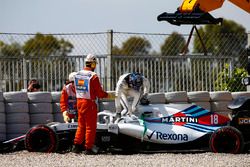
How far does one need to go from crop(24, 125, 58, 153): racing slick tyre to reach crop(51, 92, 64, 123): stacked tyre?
6.52ft

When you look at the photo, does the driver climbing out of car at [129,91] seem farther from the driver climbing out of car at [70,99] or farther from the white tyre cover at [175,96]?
the white tyre cover at [175,96]

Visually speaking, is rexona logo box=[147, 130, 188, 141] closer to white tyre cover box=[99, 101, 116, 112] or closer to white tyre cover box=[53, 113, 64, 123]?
white tyre cover box=[99, 101, 116, 112]

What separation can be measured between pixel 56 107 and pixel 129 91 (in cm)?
189

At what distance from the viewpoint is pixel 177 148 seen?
44.9 feet

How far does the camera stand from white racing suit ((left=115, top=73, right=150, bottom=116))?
47.5 feet

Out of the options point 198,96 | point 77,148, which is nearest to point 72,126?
point 77,148

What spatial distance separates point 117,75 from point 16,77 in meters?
2.09

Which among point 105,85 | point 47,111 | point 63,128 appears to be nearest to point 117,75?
point 105,85

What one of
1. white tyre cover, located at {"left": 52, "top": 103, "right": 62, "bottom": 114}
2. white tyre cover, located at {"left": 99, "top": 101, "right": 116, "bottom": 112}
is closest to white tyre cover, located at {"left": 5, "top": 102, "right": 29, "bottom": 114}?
white tyre cover, located at {"left": 52, "top": 103, "right": 62, "bottom": 114}

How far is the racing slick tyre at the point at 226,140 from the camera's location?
1334 cm

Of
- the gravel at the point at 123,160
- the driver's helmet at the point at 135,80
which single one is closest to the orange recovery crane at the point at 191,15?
the driver's helmet at the point at 135,80

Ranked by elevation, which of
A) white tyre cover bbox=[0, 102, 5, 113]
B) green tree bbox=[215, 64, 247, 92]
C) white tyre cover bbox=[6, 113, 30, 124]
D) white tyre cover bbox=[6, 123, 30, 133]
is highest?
green tree bbox=[215, 64, 247, 92]

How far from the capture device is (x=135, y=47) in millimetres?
16625

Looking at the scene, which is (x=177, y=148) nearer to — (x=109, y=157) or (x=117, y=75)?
(x=109, y=157)
